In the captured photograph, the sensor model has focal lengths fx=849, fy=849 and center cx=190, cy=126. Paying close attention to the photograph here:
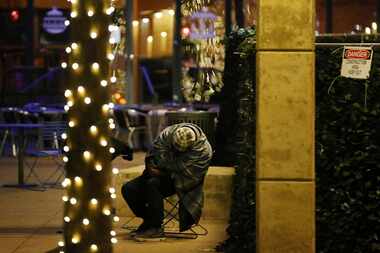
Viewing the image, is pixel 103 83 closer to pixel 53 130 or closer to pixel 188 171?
pixel 188 171

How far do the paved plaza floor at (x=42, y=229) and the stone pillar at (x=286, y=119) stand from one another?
202 cm

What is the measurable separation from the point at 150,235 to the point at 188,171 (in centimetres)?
78

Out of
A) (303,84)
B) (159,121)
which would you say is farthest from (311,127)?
(159,121)

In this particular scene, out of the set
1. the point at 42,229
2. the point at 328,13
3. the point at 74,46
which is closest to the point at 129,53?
the point at 328,13

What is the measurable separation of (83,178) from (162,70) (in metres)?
17.2

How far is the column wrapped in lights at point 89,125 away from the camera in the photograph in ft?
17.2

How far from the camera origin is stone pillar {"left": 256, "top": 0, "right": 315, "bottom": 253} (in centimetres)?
624

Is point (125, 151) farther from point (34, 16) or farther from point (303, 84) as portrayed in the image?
point (34, 16)

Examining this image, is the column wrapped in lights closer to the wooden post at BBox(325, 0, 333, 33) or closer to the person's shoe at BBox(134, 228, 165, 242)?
the person's shoe at BBox(134, 228, 165, 242)

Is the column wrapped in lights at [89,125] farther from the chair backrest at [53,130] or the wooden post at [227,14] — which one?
the wooden post at [227,14]

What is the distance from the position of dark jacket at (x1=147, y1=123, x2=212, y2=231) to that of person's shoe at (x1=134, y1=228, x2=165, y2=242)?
29 centimetres

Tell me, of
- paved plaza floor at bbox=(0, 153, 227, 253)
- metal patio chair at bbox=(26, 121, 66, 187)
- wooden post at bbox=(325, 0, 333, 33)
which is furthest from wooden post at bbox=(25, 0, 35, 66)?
paved plaza floor at bbox=(0, 153, 227, 253)

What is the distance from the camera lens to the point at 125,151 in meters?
8.66

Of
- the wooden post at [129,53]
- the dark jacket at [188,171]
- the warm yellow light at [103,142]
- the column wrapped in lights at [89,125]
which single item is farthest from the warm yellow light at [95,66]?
the wooden post at [129,53]
